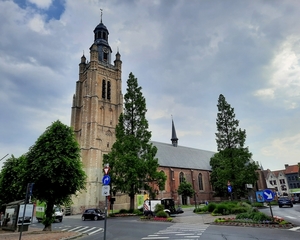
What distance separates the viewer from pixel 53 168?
55.8 ft

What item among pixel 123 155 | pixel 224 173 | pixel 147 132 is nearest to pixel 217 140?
pixel 224 173

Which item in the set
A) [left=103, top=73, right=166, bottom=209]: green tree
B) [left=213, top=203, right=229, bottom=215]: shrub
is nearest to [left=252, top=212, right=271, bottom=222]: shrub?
[left=213, top=203, right=229, bottom=215]: shrub

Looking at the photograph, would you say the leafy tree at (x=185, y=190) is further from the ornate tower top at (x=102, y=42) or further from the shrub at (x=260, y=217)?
the ornate tower top at (x=102, y=42)

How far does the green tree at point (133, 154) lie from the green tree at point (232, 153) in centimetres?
1108

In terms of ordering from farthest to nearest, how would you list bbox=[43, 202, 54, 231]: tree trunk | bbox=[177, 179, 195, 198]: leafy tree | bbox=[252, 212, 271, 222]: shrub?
bbox=[177, 179, 195, 198]: leafy tree, bbox=[43, 202, 54, 231]: tree trunk, bbox=[252, 212, 271, 222]: shrub

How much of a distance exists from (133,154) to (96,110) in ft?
61.3

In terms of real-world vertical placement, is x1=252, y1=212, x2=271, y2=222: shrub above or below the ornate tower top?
below

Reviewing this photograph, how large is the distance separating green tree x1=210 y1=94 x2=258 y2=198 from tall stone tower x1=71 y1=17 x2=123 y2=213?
71.9 feet

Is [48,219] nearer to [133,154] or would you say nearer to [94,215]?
[94,215]

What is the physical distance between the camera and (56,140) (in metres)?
18.2

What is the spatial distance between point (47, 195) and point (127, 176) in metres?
13.3

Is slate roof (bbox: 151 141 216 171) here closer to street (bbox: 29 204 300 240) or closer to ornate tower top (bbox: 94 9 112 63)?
ornate tower top (bbox: 94 9 112 63)

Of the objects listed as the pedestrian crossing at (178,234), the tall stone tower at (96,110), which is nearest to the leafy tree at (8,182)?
the pedestrian crossing at (178,234)

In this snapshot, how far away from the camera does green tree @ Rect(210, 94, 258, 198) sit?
34.2 metres
